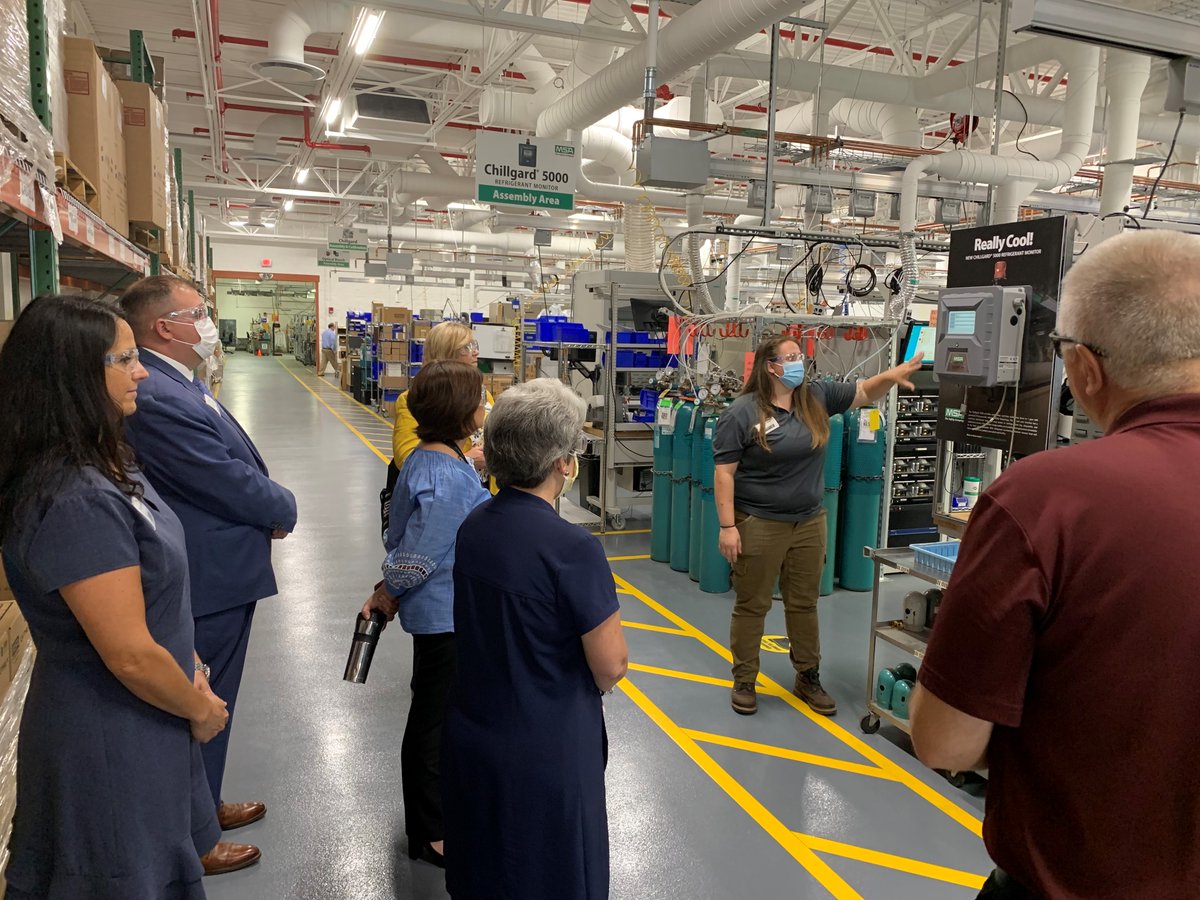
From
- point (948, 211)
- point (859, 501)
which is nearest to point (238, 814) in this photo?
point (859, 501)

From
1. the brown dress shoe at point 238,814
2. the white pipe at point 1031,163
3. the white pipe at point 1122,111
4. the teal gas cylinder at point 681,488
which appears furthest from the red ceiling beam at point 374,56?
the brown dress shoe at point 238,814

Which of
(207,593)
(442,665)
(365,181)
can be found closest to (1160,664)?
(442,665)

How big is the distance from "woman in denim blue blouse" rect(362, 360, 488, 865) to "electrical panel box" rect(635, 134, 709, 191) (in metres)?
3.29

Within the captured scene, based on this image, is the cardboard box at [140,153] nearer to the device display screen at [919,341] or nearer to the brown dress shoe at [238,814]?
the brown dress shoe at [238,814]

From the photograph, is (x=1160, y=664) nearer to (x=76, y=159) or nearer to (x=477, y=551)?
(x=477, y=551)

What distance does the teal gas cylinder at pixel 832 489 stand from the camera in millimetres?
5355

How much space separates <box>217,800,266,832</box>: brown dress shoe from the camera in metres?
2.77

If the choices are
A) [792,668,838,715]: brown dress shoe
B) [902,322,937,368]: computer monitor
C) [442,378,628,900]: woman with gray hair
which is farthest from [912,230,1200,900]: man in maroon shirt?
[902,322,937,368]: computer monitor

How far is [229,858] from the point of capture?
2.55 metres

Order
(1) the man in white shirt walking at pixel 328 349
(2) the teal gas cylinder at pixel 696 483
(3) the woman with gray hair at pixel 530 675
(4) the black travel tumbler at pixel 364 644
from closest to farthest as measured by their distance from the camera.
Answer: (3) the woman with gray hair at pixel 530 675
(4) the black travel tumbler at pixel 364 644
(2) the teal gas cylinder at pixel 696 483
(1) the man in white shirt walking at pixel 328 349

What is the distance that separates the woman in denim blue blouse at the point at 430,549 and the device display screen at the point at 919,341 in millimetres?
4141

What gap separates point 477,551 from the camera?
1.67 meters

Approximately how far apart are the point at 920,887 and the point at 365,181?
15828 mm

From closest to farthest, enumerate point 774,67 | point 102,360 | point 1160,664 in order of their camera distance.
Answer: point 1160,664, point 102,360, point 774,67
